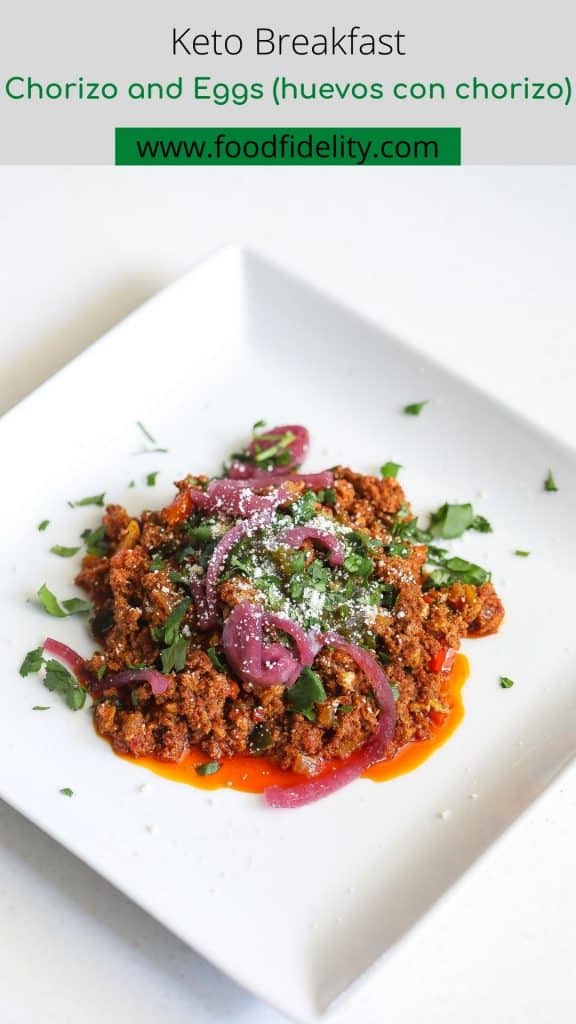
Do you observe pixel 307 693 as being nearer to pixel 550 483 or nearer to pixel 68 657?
pixel 68 657

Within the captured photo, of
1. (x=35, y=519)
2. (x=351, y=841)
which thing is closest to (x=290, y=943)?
(x=351, y=841)

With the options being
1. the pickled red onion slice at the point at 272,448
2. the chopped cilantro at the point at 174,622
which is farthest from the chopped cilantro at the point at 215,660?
the pickled red onion slice at the point at 272,448

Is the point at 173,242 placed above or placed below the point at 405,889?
above

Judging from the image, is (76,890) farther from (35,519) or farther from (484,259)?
(484,259)

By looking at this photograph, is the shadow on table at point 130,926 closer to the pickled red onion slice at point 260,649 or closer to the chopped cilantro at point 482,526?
the pickled red onion slice at point 260,649

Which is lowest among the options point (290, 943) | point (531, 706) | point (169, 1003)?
point (169, 1003)

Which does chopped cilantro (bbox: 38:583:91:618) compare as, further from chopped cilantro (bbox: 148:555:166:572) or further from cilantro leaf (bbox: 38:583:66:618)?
chopped cilantro (bbox: 148:555:166:572)
